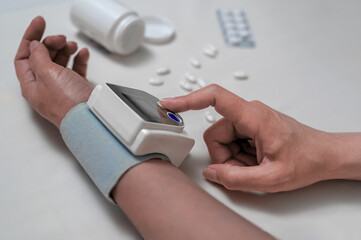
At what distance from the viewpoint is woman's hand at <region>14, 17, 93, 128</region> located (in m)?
0.69

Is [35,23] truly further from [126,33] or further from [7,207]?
[7,207]

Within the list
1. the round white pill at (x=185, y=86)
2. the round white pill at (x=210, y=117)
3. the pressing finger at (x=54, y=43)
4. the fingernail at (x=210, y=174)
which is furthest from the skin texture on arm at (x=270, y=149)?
the pressing finger at (x=54, y=43)

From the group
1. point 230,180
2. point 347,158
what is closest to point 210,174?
point 230,180

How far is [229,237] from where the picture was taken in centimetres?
53

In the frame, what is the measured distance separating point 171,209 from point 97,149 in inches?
6.4

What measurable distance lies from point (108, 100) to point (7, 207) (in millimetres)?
256

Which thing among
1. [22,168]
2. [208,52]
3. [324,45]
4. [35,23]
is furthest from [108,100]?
[324,45]

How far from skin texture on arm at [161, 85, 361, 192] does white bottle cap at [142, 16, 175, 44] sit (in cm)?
42

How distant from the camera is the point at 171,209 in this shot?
1.80 feet

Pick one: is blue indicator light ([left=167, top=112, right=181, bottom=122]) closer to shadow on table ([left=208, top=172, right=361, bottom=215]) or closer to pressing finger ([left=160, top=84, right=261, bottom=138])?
pressing finger ([left=160, top=84, right=261, bottom=138])

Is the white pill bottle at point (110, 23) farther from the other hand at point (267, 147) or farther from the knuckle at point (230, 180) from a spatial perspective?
the knuckle at point (230, 180)

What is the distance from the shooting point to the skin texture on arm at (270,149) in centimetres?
65

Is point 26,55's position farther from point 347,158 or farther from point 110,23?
point 347,158

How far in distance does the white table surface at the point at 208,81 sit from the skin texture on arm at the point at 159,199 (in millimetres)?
77
